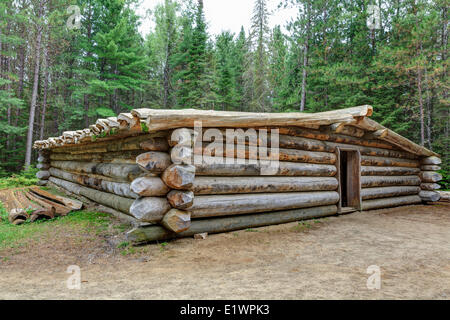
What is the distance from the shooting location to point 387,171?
9.89m

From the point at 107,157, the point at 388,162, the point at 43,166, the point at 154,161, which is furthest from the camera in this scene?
the point at 43,166

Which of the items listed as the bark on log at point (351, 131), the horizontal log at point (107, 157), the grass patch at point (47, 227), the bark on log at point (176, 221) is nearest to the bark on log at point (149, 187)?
the bark on log at point (176, 221)

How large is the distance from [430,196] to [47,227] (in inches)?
541

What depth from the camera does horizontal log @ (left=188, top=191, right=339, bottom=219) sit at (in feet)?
16.4

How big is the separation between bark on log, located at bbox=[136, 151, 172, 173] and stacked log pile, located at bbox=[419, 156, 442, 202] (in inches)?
462

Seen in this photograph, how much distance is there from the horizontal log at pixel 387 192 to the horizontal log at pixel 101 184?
24.2ft

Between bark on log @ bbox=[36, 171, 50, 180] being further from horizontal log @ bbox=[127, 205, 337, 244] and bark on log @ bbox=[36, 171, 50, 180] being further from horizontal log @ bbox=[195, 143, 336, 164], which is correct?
horizontal log @ bbox=[195, 143, 336, 164]

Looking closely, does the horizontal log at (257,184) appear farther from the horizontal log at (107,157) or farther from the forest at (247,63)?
the forest at (247,63)

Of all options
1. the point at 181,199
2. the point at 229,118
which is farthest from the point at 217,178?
the point at 229,118

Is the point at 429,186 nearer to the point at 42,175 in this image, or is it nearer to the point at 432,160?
the point at 432,160

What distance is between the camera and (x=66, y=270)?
3.57 m

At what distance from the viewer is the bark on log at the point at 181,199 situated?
14.7 feet

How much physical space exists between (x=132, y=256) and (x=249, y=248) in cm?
194

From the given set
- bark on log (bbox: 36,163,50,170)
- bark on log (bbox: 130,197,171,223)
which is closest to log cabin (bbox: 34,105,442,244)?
bark on log (bbox: 130,197,171,223)
